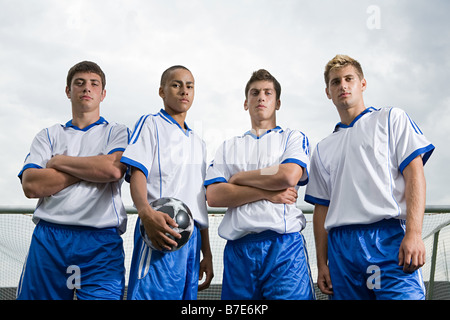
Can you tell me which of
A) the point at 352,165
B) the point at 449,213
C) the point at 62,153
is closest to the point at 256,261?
the point at 352,165

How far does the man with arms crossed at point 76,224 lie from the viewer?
106 inches

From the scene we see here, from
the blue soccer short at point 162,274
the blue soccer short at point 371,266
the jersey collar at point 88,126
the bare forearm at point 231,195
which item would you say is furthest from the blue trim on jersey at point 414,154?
the jersey collar at point 88,126

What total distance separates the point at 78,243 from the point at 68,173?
44 centimetres

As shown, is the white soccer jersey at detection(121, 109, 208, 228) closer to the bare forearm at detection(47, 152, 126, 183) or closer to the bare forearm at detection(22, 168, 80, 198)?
→ the bare forearm at detection(47, 152, 126, 183)

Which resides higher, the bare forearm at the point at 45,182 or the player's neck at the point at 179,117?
the player's neck at the point at 179,117

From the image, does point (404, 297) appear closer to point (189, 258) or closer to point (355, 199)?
point (355, 199)

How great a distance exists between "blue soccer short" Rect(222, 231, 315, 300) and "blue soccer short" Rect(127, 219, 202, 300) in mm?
274

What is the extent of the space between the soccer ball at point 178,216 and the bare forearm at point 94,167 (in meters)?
0.35

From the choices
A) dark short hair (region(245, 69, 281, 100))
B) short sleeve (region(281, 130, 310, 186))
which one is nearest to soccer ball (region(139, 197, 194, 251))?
short sleeve (region(281, 130, 310, 186))

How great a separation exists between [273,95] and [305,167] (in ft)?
2.14

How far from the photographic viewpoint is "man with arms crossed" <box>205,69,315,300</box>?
106 inches

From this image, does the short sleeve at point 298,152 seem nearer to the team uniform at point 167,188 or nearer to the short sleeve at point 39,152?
the team uniform at point 167,188

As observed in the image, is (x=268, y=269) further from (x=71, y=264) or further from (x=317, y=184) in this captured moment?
(x=71, y=264)

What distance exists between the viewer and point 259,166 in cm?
291
